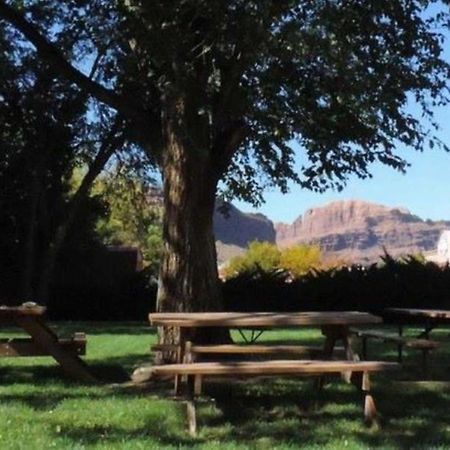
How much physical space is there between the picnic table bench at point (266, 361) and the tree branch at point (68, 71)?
8.97 ft

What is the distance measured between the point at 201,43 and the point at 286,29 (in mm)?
974

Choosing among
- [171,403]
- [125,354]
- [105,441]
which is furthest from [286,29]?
[125,354]

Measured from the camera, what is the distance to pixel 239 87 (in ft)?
35.8

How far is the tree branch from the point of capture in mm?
11430

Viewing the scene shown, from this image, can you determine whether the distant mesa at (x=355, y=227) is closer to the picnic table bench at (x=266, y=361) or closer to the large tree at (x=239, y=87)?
the large tree at (x=239, y=87)

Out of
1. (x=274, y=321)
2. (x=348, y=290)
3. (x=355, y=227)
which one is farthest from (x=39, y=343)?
(x=355, y=227)

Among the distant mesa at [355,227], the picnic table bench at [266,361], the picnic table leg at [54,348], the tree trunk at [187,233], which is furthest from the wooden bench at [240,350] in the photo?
the distant mesa at [355,227]

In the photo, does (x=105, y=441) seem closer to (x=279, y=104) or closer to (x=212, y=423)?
(x=212, y=423)

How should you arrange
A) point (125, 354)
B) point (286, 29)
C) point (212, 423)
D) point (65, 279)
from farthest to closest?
1. point (65, 279)
2. point (125, 354)
3. point (286, 29)
4. point (212, 423)

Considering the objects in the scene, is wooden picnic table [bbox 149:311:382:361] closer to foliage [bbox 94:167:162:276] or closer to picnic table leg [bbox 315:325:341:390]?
picnic table leg [bbox 315:325:341:390]

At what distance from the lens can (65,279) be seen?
3306 centimetres

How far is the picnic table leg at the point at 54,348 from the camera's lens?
1034 cm

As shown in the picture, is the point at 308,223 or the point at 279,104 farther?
the point at 308,223

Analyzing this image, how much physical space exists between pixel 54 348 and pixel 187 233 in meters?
1.87
